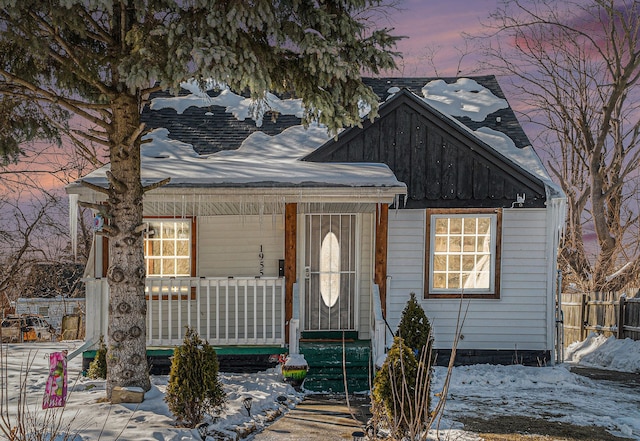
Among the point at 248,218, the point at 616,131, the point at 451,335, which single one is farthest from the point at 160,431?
the point at 616,131

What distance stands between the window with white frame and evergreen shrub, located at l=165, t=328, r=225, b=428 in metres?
3.93

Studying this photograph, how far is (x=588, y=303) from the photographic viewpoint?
15.3m

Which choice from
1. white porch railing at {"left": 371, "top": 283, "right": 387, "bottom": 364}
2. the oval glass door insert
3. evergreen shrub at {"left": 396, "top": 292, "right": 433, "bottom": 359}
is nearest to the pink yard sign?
white porch railing at {"left": 371, "top": 283, "right": 387, "bottom": 364}

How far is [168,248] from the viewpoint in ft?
34.2

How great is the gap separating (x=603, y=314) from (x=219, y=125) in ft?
33.1

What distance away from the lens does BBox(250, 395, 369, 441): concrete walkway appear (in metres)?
6.27

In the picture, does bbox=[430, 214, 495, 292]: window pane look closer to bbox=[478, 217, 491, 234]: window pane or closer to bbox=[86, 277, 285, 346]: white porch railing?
bbox=[478, 217, 491, 234]: window pane

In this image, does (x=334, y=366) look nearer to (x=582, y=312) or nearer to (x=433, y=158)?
(x=433, y=158)

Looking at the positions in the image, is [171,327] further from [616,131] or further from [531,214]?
[616,131]

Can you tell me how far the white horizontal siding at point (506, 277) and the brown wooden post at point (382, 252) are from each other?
2.11ft

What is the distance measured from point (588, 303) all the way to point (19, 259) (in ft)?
51.3

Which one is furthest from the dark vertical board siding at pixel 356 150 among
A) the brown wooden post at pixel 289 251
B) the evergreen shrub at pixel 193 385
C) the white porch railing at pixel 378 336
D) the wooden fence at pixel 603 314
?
the wooden fence at pixel 603 314

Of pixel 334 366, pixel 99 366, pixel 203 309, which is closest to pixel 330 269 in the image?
pixel 334 366

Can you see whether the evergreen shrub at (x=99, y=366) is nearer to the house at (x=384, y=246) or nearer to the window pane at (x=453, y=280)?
the house at (x=384, y=246)
